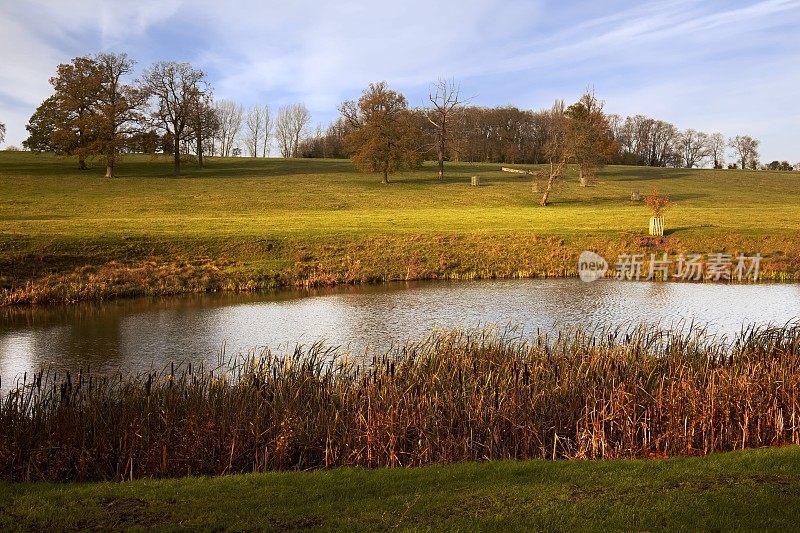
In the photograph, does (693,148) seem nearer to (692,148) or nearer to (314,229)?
(692,148)

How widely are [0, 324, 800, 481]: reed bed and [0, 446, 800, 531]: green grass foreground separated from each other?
1027 millimetres

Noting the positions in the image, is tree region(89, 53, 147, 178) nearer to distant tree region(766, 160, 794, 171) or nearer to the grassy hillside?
the grassy hillside

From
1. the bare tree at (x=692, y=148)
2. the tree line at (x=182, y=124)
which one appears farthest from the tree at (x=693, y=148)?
the tree line at (x=182, y=124)

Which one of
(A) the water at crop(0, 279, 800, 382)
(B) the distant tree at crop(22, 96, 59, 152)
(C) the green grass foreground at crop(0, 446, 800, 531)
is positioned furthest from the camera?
(B) the distant tree at crop(22, 96, 59, 152)

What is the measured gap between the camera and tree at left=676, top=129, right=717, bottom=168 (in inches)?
5167

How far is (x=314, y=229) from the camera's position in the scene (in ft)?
123

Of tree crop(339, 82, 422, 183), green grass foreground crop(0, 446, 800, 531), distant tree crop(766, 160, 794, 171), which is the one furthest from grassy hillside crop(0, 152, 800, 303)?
distant tree crop(766, 160, 794, 171)

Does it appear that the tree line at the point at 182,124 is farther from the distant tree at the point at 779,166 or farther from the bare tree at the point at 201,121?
the distant tree at the point at 779,166

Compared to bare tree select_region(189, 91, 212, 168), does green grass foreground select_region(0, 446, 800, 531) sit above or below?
below

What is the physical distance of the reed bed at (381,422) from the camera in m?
8.84

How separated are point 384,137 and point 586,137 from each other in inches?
767

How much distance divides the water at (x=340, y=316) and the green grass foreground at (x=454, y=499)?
8.05 metres

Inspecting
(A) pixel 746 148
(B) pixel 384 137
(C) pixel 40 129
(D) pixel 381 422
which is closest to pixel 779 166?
(A) pixel 746 148

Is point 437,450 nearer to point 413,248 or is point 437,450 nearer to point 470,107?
point 413,248
